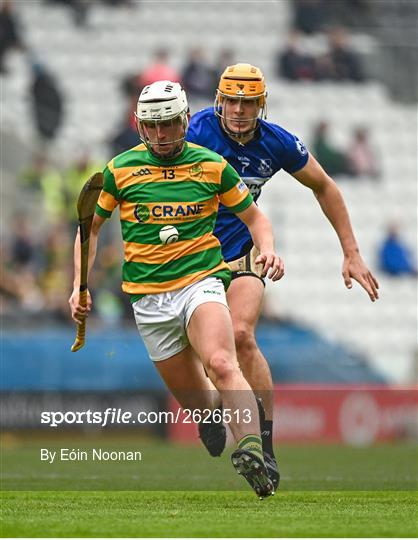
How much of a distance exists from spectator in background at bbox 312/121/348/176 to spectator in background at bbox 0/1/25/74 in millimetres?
4960

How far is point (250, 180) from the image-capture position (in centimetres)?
837

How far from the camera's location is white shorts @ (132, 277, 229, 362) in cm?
737

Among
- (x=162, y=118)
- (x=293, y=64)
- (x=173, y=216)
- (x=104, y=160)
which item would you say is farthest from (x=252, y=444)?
(x=293, y=64)

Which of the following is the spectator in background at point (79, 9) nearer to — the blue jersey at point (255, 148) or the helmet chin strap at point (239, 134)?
the blue jersey at point (255, 148)

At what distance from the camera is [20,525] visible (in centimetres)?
579

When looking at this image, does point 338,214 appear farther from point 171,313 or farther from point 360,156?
point 360,156

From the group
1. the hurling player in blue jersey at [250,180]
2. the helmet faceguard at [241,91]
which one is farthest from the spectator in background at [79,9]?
the helmet faceguard at [241,91]

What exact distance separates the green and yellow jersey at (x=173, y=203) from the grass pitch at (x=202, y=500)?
1359mm

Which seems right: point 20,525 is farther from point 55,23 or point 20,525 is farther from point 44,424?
point 55,23

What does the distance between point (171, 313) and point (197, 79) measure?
43.0ft

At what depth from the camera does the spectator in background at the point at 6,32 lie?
19922mm

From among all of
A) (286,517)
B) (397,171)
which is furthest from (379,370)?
(286,517)

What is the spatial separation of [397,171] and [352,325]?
11.5 ft

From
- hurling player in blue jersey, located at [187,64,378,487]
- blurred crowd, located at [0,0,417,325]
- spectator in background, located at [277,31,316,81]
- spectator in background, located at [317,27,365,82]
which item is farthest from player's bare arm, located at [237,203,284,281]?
spectator in background, located at [317,27,365,82]
